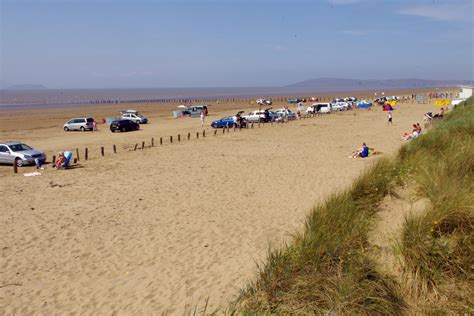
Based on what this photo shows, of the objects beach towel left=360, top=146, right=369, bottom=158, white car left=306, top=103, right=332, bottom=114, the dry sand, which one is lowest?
the dry sand

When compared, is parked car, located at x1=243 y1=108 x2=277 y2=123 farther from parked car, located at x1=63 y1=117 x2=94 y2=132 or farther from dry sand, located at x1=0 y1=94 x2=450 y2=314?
dry sand, located at x1=0 y1=94 x2=450 y2=314

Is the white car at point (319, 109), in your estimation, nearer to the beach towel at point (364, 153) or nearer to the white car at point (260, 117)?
the white car at point (260, 117)

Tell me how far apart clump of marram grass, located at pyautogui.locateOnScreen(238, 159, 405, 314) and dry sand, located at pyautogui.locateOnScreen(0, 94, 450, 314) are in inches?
52.8

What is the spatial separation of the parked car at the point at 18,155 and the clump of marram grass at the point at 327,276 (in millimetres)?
18402

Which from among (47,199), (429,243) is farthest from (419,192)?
(47,199)

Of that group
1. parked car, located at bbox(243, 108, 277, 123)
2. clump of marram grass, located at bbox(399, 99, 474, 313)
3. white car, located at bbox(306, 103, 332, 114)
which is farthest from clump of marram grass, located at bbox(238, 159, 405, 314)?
white car, located at bbox(306, 103, 332, 114)

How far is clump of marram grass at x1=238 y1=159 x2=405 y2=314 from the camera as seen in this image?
5.31 meters

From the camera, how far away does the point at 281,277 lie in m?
5.96

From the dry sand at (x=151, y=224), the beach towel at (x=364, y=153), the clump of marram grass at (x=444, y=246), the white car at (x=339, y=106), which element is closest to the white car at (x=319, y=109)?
the white car at (x=339, y=106)

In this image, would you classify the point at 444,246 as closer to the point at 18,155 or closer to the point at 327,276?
the point at 327,276

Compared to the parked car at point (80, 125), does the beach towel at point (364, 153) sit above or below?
below

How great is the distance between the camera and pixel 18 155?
21.7 metres

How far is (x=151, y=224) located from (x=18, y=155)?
13600 mm

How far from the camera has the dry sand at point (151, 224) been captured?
25.2 feet
